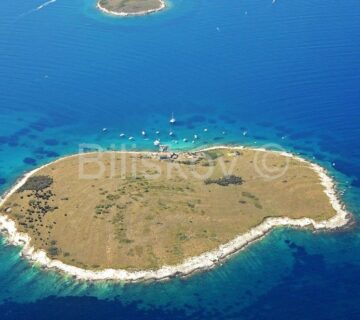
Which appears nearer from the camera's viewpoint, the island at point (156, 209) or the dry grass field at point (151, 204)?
the island at point (156, 209)

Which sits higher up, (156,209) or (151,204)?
(151,204)

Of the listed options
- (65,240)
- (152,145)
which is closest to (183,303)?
(65,240)

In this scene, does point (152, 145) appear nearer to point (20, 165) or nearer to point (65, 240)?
point (20, 165)

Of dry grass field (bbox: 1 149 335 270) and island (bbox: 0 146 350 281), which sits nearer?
island (bbox: 0 146 350 281)

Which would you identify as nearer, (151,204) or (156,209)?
(156,209)
